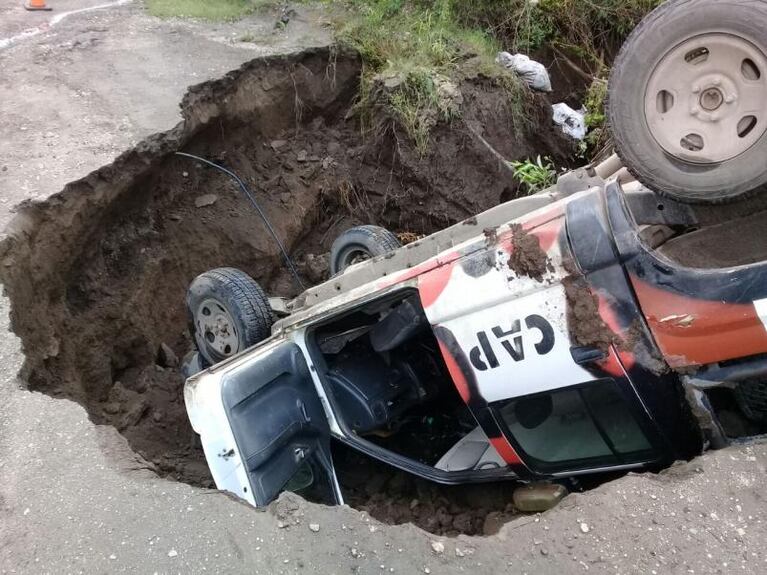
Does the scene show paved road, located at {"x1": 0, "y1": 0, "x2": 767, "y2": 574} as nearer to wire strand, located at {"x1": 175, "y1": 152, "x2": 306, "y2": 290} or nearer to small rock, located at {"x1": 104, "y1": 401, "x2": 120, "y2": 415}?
small rock, located at {"x1": 104, "y1": 401, "x2": 120, "y2": 415}

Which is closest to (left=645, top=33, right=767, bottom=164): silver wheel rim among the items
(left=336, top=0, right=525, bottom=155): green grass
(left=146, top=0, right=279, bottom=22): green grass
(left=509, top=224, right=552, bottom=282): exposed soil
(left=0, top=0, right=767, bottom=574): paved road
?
(left=509, top=224, right=552, bottom=282): exposed soil

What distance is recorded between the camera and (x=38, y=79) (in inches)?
252

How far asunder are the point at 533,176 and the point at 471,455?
9.87ft

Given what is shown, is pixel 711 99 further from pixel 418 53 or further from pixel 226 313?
pixel 418 53

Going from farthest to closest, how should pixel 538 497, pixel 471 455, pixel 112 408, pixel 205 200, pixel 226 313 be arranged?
1. pixel 205 200
2. pixel 112 408
3. pixel 226 313
4. pixel 471 455
5. pixel 538 497

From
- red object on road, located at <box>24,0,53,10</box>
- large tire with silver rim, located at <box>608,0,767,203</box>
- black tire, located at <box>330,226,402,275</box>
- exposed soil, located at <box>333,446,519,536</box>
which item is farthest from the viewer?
red object on road, located at <box>24,0,53,10</box>

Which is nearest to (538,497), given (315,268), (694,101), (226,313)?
(694,101)

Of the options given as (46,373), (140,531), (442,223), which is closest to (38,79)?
(46,373)

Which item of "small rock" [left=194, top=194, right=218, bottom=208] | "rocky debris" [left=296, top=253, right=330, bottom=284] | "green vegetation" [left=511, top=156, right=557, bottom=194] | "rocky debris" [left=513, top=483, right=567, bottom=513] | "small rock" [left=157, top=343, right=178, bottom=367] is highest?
"small rock" [left=194, top=194, right=218, bottom=208]

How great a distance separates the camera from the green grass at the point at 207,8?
781cm

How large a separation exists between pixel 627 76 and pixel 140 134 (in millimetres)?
4220

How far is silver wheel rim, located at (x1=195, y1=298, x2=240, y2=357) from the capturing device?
4.91m

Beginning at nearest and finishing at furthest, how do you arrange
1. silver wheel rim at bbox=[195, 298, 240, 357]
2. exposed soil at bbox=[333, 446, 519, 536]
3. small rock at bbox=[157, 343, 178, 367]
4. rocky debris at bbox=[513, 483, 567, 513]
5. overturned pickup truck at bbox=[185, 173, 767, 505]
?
1. overturned pickup truck at bbox=[185, 173, 767, 505]
2. rocky debris at bbox=[513, 483, 567, 513]
3. exposed soil at bbox=[333, 446, 519, 536]
4. silver wheel rim at bbox=[195, 298, 240, 357]
5. small rock at bbox=[157, 343, 178, 367]

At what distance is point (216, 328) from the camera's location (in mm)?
5008
